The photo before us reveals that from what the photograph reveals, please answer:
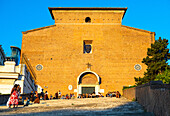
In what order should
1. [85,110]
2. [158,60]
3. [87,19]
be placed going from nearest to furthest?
[85,110] → [158,60] → [87,19]

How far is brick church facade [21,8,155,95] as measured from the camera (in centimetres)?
2269

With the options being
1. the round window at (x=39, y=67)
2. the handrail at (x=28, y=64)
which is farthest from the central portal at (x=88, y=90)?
the handrail at (x=28, y=64)

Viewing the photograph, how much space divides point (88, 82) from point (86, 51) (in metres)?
3.89

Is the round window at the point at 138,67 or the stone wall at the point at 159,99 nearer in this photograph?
the stone wall at the point at 159,99

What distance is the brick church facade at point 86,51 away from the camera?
2269cm

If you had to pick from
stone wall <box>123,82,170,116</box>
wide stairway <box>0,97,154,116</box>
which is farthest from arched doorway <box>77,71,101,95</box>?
stone wall <box>123,82,170,116</box>

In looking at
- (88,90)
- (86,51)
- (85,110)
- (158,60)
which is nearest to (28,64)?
(86,51)

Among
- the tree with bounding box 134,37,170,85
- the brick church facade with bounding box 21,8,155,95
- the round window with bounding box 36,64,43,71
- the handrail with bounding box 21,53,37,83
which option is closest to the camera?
the tree with bounding box 134,37,170,85

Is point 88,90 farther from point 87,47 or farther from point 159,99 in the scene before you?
point 159,99

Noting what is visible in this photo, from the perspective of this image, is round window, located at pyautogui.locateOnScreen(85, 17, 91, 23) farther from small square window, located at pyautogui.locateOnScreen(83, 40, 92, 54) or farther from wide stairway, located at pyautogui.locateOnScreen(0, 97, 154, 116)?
wide stairway, located at pyautogui.locateOnScreen(0, 97, 154, 116)

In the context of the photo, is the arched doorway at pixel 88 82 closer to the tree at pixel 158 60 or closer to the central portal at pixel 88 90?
the central portal at pixel 88 90

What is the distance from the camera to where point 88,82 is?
905 inches

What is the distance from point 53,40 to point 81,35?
3448 millimetres

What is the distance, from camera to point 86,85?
2283 cm
